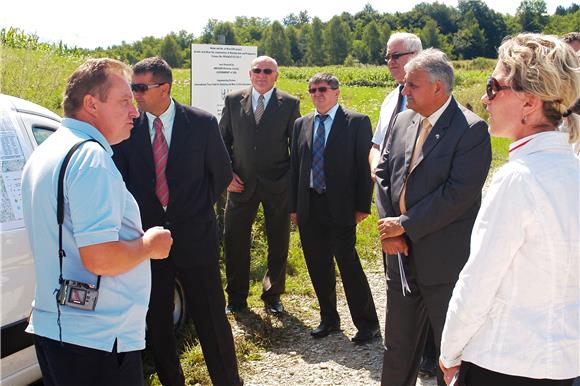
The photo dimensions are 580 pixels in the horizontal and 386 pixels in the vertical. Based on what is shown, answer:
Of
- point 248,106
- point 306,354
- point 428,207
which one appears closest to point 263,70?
point 248,106

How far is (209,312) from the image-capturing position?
3.93 metres

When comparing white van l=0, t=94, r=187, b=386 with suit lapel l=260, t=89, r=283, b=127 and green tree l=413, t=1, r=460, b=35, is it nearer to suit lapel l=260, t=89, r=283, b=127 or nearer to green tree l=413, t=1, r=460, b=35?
suit lapel l=260, t=89, r=283, b=127

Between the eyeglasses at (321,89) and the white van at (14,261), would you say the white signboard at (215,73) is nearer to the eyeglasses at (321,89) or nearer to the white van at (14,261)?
the eyeglasses at (321,89)

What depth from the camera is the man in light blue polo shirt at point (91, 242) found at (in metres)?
2.22

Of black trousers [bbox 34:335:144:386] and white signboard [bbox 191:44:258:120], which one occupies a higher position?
white signboard [bbox 191:44:258:120]

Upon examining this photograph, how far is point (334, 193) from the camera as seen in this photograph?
5.17 metres

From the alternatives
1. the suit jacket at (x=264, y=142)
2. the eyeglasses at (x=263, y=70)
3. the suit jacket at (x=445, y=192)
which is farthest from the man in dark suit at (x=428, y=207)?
the eyeglasses at (x=263, y=70)

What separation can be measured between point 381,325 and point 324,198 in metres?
1.39

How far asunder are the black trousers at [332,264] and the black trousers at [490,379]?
2.99 metres

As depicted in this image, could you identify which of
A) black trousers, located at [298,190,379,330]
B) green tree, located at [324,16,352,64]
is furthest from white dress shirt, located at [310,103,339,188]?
green tree, located at [324,16,352,64]

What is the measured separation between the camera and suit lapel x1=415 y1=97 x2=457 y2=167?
3.46 metres

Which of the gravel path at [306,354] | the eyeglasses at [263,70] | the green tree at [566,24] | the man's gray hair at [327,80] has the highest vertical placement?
the green tree at [566,24]

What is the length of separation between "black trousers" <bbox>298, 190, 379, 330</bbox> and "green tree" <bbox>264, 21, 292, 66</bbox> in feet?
273

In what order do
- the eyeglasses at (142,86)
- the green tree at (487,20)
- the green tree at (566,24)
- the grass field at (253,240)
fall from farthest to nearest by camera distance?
the green tree at (487,20) < the green tree at (566,24) < the grass field at (253,240) < the eyeglasses at (142,86)
